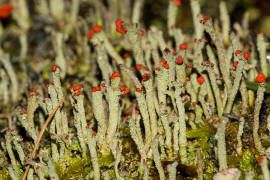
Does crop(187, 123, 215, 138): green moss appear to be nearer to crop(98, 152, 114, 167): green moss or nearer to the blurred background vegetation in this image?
crop(98, 152, 114, 167): green moss

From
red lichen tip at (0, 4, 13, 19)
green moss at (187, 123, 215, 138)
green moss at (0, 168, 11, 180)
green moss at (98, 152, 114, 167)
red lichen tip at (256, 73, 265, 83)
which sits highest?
red lichen tip at (0, 4, 13, 19)

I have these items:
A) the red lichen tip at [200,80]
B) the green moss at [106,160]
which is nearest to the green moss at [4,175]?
the green moss at [106,160]

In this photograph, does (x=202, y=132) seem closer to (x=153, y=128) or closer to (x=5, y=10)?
(x=153, y=128)

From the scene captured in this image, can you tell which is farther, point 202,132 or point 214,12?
point 214,12

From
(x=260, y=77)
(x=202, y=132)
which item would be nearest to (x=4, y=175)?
(x=202, y=132)

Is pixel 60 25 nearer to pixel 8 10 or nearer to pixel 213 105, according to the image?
pixel 8 10

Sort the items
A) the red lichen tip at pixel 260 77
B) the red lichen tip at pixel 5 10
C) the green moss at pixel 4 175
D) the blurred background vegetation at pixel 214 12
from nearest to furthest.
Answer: the red lichen tip at pixel 260 77 → the green moss at pixel 4 175 → the red lichen tip at pixel 5 10 → the blurred background vegetation at pixel 214 12

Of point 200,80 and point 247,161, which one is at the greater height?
point 200,80

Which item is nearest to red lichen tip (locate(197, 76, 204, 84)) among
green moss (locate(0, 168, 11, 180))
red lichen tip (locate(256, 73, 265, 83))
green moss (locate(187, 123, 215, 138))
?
green moss (locate(187, 123, 215, 138))

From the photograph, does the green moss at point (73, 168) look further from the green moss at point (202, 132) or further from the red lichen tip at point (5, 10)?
the red lichen tip at point (5, 10)

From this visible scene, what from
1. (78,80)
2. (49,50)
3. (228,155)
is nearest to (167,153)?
(228,155)

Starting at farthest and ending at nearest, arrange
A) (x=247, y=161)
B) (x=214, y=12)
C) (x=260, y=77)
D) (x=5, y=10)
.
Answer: (x=214, y=12)
(x=5, y=10)
(x=247, y=161)
(x=260, y=77)
